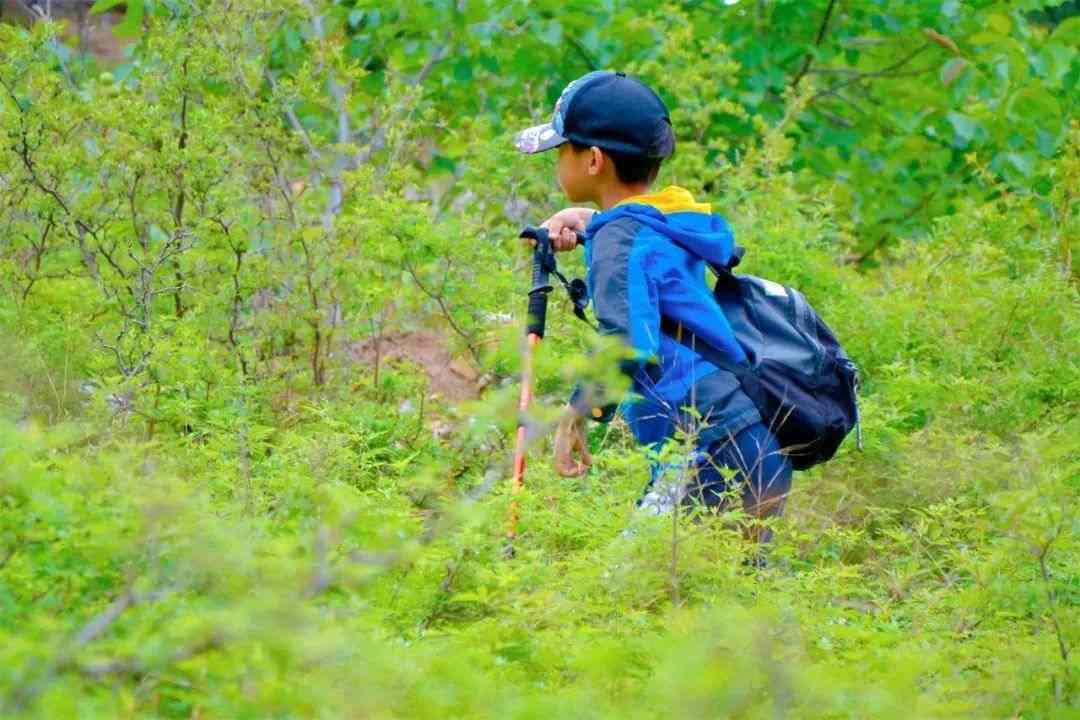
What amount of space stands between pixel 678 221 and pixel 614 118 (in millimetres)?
351

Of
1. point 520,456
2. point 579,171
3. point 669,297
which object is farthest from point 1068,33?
point 520,456

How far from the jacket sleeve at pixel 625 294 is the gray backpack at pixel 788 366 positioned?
0.68 feet

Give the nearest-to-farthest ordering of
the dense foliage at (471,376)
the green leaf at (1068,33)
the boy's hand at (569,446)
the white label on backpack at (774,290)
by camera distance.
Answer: the dense foliage at (471,376) < the boy's hand at (569,446) < the white label on backpack at (774,290) < the green leaf at (1068,33)

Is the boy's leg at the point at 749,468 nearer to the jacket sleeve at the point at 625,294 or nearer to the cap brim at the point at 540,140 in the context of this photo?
the jacket sleeve at the point at 625,294

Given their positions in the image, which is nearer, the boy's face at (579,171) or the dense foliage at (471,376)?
the dense foliage at (471,376)

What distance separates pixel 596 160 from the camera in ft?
→ 16.8

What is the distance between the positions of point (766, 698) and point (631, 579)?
1014mm

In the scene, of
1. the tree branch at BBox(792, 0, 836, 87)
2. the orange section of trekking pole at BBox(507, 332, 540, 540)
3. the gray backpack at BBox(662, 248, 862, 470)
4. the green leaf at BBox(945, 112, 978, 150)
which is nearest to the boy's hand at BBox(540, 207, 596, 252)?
the orange section of trekking pole at BBox(507, 332, 540, 540)

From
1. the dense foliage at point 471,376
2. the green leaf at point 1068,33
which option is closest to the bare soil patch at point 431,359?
the dense foliage at point 471,376

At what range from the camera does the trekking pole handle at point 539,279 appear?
5.25 meters

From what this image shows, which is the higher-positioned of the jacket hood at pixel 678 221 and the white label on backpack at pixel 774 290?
the jacket hood at pixel 678 221

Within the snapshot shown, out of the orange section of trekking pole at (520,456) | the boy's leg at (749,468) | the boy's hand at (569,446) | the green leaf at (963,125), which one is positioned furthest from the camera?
the green leaf at (963,125)

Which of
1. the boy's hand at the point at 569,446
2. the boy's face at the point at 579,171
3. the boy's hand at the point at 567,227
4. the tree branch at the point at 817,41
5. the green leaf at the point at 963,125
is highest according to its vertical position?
the boy's face at the point at 579,171

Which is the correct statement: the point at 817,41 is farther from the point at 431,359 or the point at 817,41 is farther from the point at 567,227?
the point at 567,227
